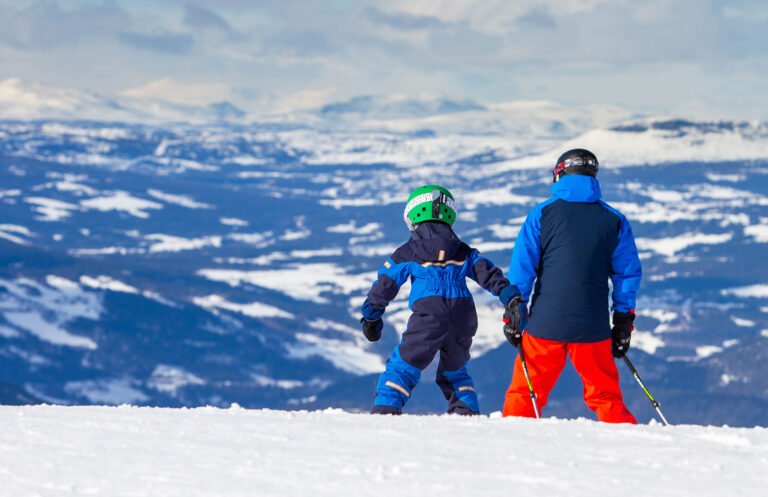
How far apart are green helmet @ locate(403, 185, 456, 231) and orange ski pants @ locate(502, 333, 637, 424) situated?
1.49 metres

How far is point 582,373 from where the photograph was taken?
35.4 ft

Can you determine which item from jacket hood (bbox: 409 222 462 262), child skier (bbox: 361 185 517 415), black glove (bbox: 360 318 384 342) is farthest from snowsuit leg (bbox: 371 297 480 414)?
jacket hood (bbox: 409 222 462 262)

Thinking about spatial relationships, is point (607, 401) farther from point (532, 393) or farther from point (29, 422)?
point (29, 422)

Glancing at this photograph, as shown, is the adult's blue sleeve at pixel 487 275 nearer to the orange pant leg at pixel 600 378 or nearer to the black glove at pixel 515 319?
the black glove at pixel 515 319

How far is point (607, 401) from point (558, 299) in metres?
1.07

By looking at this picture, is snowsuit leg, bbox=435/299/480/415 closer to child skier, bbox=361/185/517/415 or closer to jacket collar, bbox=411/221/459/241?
child skier, bbox=361/185/517/415

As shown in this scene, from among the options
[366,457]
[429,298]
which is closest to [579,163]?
[429,298]

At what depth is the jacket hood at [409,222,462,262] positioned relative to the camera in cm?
1134

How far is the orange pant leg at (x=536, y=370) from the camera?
1088 centimetres

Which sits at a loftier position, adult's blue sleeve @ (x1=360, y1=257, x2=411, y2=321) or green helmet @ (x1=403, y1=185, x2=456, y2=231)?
green helmet @ (x1=403, y1=185, x2=456, y2=231)

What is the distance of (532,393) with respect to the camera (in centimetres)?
1084

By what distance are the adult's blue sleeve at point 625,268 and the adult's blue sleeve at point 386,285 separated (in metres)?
2.05

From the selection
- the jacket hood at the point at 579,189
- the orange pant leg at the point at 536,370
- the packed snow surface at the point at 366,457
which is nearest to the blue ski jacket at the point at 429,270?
the orange pant leg at the point at 536,370

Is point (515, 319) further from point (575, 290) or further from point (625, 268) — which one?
point (625, 268)
